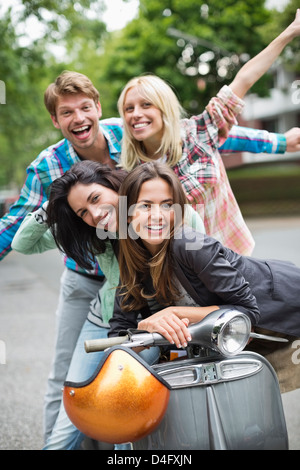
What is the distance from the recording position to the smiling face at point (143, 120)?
2.32 meters

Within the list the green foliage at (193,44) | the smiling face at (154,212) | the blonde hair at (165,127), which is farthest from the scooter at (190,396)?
the green foliage at (193,44)

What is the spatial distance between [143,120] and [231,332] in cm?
109

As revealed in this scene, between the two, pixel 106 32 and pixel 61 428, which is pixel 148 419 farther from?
pixel 106 32

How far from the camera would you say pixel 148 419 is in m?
1.41

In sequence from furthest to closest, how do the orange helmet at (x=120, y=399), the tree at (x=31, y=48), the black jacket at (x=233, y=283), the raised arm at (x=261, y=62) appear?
the tree at (x=31, y=48) → the raised arm at (x=261, y=62) → the black jacket at (x=233, y=283) → the orange helmet at (x=120, y=399)

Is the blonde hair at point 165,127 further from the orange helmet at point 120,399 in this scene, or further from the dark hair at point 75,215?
the orange helmet at point 120,399

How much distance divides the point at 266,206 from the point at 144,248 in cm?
2064

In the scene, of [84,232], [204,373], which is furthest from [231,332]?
[84,232]

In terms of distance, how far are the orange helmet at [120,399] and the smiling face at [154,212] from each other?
47 cm

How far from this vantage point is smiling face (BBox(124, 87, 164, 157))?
232 centimetres

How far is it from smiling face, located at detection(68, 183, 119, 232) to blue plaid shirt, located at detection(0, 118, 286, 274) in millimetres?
485

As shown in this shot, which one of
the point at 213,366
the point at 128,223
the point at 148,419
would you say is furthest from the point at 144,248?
the point at 148,419

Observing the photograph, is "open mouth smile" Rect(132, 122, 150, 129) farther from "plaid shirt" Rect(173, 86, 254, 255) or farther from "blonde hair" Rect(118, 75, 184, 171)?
Answer: "plaid shirt" Rect(173, 86, 254, 255)

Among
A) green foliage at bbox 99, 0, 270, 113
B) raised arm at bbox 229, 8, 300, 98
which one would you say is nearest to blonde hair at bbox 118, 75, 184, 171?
raised arm at bbox 229, 8, 300, 98
